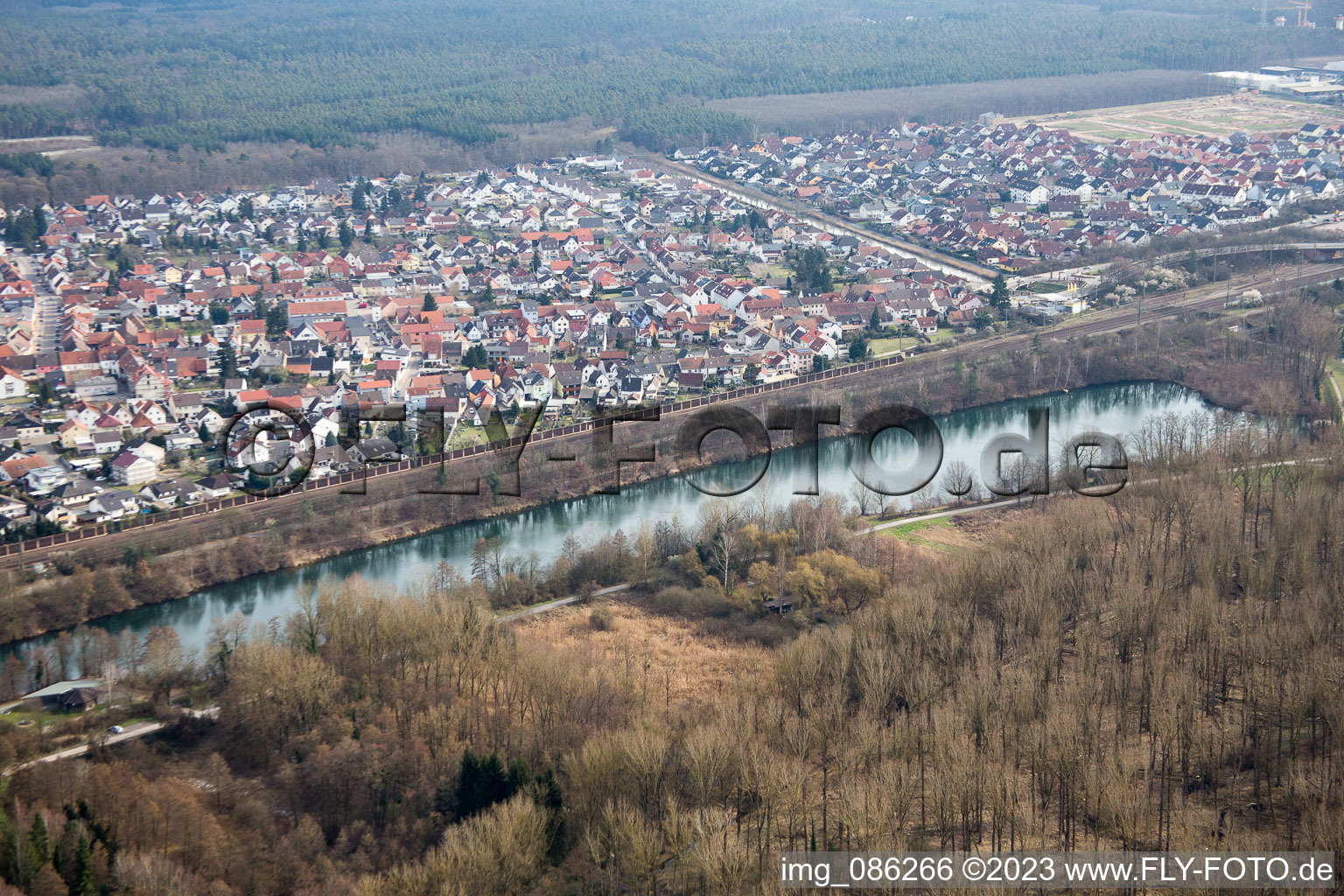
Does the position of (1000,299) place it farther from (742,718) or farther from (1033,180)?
(742,718)

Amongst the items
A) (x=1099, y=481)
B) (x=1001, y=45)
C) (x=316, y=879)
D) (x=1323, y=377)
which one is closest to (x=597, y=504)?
(x=1099, y=481)

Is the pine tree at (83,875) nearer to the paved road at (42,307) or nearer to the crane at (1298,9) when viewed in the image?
the paved road at (42,307)

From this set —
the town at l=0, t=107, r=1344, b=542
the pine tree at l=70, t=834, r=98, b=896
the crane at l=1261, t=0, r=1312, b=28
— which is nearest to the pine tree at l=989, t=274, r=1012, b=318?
the town at l=0, t=107, r=1344, b=542

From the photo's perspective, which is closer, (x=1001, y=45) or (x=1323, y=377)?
(x=1323, y=377)

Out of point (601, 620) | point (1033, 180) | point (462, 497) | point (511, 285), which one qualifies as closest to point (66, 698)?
point (601, 620)

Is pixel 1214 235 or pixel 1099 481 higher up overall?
pixel 1214 235

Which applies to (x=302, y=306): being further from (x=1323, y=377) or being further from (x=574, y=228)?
(x=1323, y=377)
